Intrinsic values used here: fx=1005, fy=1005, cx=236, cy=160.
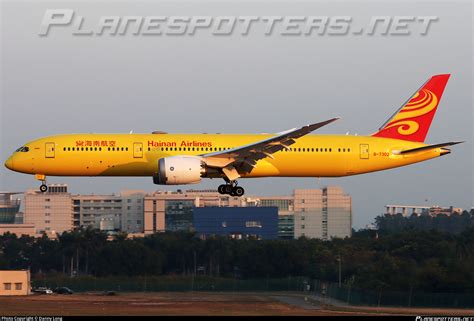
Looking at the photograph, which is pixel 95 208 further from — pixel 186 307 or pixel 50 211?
pixel 186 307

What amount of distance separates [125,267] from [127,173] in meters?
31.9

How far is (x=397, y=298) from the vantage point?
69625mm

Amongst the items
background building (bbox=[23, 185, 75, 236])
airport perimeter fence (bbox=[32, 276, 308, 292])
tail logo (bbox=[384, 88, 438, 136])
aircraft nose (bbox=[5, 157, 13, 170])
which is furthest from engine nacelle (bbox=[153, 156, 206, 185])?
background building (bbox=[23, 185, 75, 236])

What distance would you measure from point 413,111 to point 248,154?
14.7m

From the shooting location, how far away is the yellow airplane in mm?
62062

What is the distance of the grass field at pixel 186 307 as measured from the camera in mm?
57219

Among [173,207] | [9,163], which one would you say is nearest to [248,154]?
[9,163]

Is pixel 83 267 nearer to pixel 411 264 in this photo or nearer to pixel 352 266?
pixel 352 266

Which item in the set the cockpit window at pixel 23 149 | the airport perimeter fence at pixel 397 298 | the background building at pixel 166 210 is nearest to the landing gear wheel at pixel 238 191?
the airport perimeter fence at pixel 397 298

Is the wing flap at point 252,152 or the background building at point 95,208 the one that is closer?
the wing flap at point 252,152

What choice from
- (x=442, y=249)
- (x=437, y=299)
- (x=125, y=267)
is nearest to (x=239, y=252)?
(x=125, y=267)

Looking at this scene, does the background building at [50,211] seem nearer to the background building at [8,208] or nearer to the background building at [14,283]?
the background building at [8,208]

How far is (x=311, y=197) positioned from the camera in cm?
17562

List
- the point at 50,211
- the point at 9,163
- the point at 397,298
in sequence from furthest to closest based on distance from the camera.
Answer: the point at 50,211, the point at 397,298, the point at 9,163
